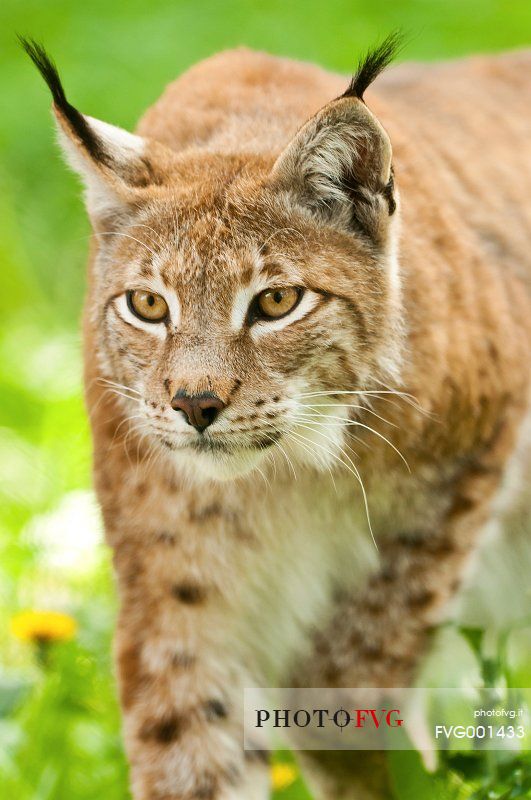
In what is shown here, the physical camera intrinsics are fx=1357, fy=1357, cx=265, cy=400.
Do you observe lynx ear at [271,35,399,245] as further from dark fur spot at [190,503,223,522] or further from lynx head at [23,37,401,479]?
dark fur spot at [190,503,223,522]

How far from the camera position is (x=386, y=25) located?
9.77 metres

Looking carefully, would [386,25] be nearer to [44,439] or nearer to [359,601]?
[44,439]

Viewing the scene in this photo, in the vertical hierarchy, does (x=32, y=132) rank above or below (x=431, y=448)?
above

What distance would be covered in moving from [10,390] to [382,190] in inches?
137

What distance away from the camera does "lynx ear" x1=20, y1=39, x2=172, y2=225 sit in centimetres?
342

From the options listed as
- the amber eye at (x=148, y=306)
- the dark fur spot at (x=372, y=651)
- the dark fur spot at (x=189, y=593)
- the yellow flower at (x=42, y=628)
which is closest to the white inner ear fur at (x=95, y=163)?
the amber eye at (x=148, y=306)

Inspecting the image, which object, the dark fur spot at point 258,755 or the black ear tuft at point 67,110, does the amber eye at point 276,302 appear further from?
the dark fur spot at point 258,755

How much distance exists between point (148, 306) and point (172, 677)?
106 cm

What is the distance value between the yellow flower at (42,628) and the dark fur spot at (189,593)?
64 cm

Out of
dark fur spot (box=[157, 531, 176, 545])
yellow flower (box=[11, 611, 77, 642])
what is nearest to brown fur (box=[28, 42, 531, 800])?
dark fur spot (box=[157, 531, 176, 545])

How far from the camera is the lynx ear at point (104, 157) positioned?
342cm

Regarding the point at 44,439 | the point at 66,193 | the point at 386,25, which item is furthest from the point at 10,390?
the point at 386,25

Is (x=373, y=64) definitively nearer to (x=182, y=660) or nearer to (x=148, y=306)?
(x=148, y=306)

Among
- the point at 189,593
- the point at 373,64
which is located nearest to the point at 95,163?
the point at 373,64
